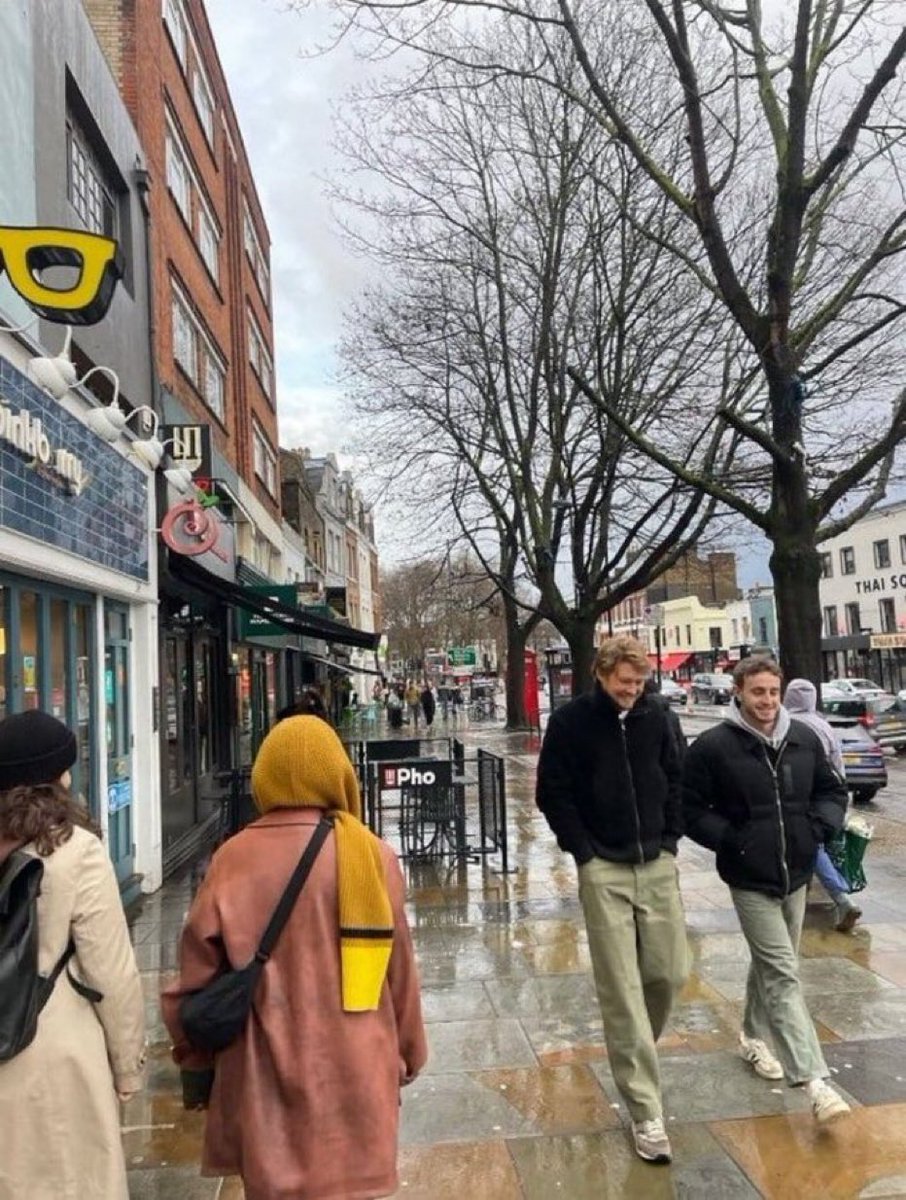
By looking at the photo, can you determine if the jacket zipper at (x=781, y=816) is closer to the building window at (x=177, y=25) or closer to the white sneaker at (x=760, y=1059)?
the white sneaker at (x=760, y=1059)

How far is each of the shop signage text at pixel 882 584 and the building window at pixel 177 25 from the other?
35932 mm

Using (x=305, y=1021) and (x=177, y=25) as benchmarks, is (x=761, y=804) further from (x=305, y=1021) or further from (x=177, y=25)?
(x=177, y=25)

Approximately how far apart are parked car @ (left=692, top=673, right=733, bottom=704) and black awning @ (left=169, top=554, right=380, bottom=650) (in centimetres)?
3476

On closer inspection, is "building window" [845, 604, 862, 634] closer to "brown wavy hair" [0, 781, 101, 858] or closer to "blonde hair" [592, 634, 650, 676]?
"blonde hair" [592, 634, 650, 676]

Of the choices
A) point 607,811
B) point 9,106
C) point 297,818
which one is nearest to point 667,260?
point 9,106

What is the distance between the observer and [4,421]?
587 centimetres

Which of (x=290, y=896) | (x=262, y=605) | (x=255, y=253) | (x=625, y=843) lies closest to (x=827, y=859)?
(x=625, y=843)

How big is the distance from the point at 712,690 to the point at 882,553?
10.3 meters

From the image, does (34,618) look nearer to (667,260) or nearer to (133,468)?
(133,468)

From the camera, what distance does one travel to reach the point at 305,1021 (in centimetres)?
226

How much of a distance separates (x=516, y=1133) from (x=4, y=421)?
15.6ft

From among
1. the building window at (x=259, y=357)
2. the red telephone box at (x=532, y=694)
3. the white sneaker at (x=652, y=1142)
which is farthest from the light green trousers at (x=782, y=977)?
the red telephone box at (x=532, y=694)

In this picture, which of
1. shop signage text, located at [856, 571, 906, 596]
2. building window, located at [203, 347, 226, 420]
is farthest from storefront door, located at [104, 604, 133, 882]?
shop signage text, located at [856, 571, 906, 596]

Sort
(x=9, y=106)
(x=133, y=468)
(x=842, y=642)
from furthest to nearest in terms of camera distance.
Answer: (x=842, y=642), (x=133, y=468), (x=9, y=106)
